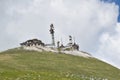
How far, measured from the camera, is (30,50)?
151125mm

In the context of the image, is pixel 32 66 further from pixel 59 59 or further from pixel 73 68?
pixel 59 59

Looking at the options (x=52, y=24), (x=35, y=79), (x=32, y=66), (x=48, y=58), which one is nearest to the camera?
(x=35, y=79)

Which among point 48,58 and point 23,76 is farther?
point 48,58

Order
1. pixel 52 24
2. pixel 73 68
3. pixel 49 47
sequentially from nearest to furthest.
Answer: pixel 73 68 → pixel 49 47 → pixel 52 24

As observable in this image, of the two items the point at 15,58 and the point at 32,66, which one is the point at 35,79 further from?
the point at 15,58

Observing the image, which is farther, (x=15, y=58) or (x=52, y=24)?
(x=52, y=24)

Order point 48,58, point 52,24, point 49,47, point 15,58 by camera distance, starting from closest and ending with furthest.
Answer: point 15,58 → point 48,58 → point 49,47 → point 52,24

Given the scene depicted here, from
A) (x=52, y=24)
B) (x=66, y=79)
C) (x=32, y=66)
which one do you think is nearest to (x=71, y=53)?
(x=52, y=24)

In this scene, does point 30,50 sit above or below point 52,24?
below

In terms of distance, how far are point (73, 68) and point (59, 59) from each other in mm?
19224

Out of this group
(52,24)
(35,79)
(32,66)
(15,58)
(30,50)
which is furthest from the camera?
(52,24)

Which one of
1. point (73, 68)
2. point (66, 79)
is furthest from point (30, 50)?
point (66, 79)

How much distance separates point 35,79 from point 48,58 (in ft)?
225

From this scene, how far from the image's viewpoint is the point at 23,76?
62375 mm
